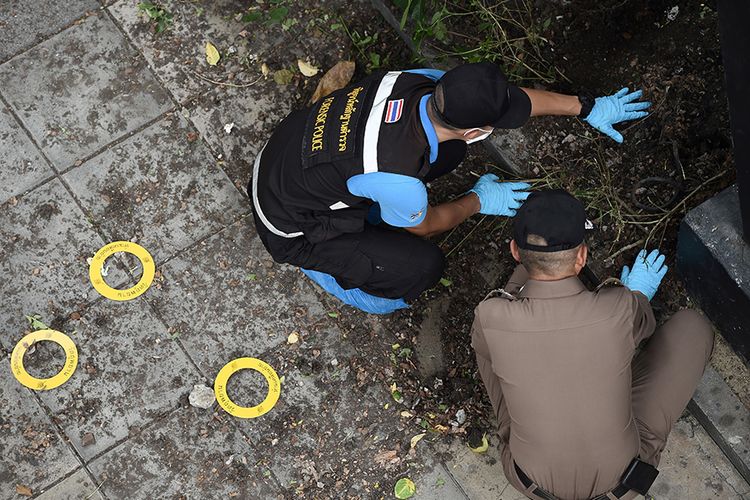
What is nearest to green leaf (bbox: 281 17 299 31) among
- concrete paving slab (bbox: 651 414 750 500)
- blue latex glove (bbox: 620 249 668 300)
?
blue latex glove (bbox: 620 249 668 300)

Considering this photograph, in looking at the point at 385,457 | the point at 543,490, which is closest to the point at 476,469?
the point at 385,457

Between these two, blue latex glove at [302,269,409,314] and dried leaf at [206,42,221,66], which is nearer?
blue latex glove at [302,269,409,314]

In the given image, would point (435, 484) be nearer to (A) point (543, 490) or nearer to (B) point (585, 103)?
(A) point (543, 490)

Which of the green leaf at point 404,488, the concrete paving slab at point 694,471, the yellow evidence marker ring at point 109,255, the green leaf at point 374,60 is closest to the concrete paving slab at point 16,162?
the yellow evidence marker ring at point 109,255

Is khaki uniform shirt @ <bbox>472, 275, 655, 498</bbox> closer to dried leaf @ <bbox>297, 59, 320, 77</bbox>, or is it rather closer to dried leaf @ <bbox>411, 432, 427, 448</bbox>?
dried leaf @ <bbox>411, 432, 427, 448</bbox>

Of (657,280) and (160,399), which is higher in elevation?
(657,280)

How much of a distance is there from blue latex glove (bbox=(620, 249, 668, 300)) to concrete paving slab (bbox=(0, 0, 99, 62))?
3075 millimetres

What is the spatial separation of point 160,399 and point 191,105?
1521 millimetres

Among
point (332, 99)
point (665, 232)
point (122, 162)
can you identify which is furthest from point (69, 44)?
point (665, 232)

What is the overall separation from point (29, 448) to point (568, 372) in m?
2.65

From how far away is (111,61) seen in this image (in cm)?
404

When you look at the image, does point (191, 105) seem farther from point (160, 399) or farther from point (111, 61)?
point (160, 399)

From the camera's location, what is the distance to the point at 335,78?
393cm

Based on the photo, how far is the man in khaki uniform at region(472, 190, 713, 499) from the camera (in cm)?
275
